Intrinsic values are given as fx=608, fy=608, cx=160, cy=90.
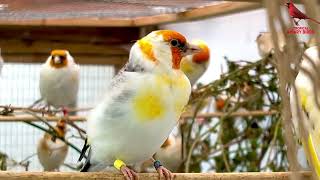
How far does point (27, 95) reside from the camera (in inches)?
86.0

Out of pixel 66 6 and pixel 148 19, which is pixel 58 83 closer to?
pixel 148 19

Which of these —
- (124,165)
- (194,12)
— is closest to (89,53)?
(194,12)

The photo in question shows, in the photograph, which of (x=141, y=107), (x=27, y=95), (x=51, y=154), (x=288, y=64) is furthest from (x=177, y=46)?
(x=27, y=95)

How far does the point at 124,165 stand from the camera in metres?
Result: 0.74

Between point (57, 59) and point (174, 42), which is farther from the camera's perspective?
point (57, 59)

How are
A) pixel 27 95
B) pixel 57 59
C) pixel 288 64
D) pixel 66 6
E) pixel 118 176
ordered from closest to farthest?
1. pixel 288 64
2. pixel 118 176
3. pixel 66 6
4. pixel 57 59
5. pixel 27 95

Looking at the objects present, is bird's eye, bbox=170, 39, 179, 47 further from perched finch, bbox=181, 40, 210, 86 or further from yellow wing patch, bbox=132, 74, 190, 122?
perched finch, bbox=181, 40, 210, 86

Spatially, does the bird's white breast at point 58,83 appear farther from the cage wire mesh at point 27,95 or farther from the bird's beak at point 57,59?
the cage wire mesh at point 27,95

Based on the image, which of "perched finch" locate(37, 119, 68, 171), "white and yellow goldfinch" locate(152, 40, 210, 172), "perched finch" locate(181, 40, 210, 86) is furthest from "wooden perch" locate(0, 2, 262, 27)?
"perched finch" locate(37, 119, 68, 171)

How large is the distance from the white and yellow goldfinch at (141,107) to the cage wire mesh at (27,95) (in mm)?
1213

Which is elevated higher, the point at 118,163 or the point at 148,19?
the point at 148,19

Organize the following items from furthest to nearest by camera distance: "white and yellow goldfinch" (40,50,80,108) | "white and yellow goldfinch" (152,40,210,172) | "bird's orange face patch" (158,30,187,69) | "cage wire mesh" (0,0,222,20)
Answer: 1. "white and yellow goldfinch" (40,50,80,108)
2. "white and yellow goldfinch" (152,40,210,172)
3. "cage wire mesh" (0,0,222,20)
4. "bird's orange face patch" (158,30,187,69)

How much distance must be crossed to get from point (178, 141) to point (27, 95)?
65 centimetres

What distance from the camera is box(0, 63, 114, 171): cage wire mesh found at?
204 cm
